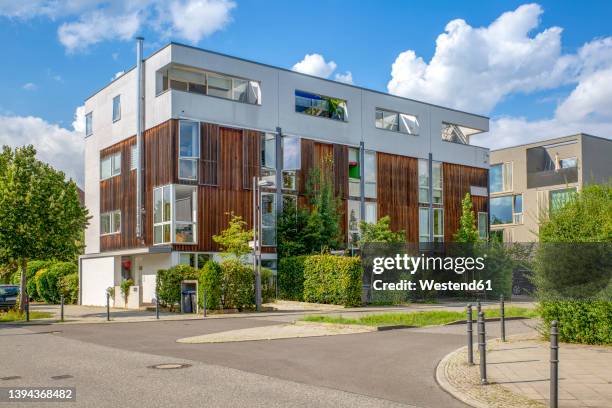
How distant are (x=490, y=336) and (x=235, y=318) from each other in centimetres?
1091

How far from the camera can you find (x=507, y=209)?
58.6 meters

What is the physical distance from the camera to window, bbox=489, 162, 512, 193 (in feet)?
193

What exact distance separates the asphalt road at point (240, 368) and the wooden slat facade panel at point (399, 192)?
2214 centimetres

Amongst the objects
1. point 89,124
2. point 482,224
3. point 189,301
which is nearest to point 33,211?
point 189,301

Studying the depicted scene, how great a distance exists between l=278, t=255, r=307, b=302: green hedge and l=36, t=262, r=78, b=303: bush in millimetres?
13063

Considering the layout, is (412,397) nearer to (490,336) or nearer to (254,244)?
(490,336)

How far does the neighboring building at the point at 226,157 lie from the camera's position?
110ft

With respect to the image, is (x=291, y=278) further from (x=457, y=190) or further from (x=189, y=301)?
(x=457, y=190)

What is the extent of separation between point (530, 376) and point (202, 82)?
2760cm

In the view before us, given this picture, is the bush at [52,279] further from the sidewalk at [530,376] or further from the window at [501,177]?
the window at [501,177]

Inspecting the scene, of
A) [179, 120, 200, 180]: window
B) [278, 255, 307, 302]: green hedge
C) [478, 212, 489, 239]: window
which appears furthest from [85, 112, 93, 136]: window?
[478, 212, 489, 239]: window

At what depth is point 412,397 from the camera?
9477 millimetres

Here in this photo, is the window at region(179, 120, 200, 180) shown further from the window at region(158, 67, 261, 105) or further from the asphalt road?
the asphalt road

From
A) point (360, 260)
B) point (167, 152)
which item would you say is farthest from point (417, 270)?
point (167, 152)
